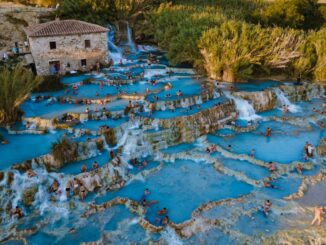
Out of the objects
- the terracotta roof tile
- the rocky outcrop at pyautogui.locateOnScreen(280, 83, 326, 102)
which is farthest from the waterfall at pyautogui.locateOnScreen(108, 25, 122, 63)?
the rocky outcrop at pyautogui.locateOnScreen(280, 83, 326, 102)

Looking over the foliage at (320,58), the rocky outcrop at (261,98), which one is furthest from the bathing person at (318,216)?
the foliage at (320,58)

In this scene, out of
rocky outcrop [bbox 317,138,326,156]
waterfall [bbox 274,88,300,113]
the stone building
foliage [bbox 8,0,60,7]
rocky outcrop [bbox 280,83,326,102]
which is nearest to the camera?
rocky outcrop [bbox 317,138,326,156]

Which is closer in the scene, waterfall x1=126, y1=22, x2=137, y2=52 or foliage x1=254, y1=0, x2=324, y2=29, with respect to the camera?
foliage x1=254, y1=0, x2=324, y2=29

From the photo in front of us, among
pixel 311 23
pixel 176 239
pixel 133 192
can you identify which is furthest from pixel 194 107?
pixel 311 23

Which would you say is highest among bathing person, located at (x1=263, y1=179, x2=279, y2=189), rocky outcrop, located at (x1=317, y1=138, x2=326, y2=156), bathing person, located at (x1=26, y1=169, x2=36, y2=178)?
bathing person, located at (x1=26, y1=169, x2=36, y2=178)

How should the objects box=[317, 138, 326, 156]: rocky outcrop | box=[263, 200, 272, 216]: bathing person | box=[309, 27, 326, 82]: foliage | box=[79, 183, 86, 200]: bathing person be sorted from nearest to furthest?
box=[263, 200, 272, 216]: bathing person < box=[79, 183, 86, 200]: bathing person < box=[317, 138, 326, 156]: rocky outcrop < box=[309, 27, 326, 82]: foliage

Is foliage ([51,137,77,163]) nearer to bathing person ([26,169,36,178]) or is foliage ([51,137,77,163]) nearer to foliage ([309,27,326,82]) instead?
bathing person ([26,169,36,178])

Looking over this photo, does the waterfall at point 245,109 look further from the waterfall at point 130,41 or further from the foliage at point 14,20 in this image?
the foliage at point 14,20

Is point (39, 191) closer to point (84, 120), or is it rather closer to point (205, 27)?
point (84, 120)
